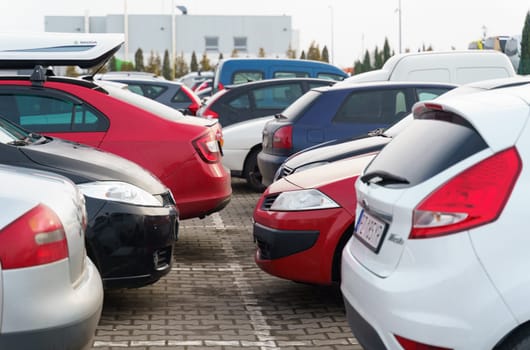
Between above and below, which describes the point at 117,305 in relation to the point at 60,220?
below

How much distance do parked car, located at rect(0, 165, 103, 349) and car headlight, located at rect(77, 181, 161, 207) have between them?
1.88m

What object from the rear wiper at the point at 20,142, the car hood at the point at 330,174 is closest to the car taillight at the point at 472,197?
the car hood at the point at 330,174

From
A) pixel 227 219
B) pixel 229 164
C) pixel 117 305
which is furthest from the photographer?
pixel 229 164

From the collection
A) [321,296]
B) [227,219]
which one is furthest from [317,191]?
[227,219]

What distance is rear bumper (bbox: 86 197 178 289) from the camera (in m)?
5.94

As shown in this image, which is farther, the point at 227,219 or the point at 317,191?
the point at 227,219

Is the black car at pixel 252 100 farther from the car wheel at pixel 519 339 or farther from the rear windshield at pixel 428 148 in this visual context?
the car wheel at pixel 519 339

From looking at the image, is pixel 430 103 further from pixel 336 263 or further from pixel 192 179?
pixel 192 179

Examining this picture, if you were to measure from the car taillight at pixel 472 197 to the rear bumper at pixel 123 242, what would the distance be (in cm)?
282

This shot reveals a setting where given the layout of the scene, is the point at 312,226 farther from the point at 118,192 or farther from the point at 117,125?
the point at 117,125

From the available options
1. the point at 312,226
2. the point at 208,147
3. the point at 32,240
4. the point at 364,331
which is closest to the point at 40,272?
the point at 32,240

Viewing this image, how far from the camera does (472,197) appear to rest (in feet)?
11.5

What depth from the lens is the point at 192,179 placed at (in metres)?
8.08

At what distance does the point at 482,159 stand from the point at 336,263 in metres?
2.61
